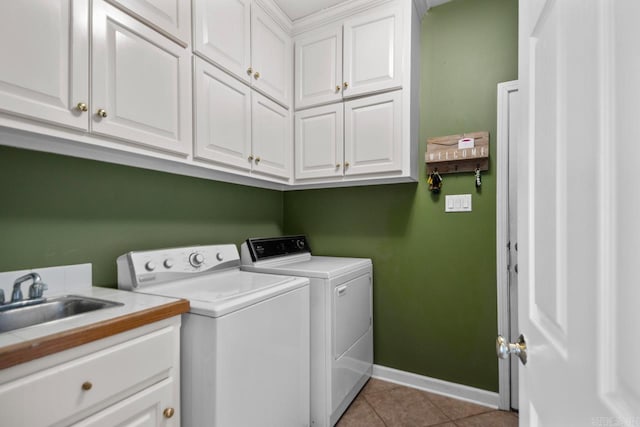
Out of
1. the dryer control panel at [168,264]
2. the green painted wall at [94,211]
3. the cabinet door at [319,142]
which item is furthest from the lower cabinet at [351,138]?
the dryer control panel at [168,264]

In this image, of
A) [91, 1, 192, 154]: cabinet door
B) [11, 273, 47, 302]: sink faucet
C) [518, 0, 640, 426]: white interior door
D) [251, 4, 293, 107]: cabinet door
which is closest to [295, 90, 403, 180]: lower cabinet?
[251, 4, 293, 107]: cabinet door

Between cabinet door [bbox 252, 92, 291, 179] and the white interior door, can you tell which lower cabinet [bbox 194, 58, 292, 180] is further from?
the white interior door

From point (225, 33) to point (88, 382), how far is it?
5.57 feet

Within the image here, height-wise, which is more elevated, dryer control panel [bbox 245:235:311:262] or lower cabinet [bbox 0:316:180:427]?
dryer control panel [bbox 245:235:311:262]

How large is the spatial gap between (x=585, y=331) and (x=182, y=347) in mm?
1254

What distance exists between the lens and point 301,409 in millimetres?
1624

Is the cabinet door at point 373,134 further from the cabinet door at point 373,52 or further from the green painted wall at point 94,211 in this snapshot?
the green painted wall at point 94,211

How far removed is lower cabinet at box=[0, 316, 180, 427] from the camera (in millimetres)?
752

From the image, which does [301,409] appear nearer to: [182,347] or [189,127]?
[182,347]

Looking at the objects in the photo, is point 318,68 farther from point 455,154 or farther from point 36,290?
point 36,290

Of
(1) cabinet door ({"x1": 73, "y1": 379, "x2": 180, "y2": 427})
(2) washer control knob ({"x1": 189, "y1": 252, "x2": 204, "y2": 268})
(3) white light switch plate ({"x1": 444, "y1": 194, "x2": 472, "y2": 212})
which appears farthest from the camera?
(3) white light switch plate ({"x1": 444, "y1": 194, "x2": 472, "y2": 212})

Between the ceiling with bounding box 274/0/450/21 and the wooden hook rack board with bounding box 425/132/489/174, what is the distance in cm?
98

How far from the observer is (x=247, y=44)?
1.86 m

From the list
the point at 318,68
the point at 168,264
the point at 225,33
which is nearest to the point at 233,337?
the point at 168,264
